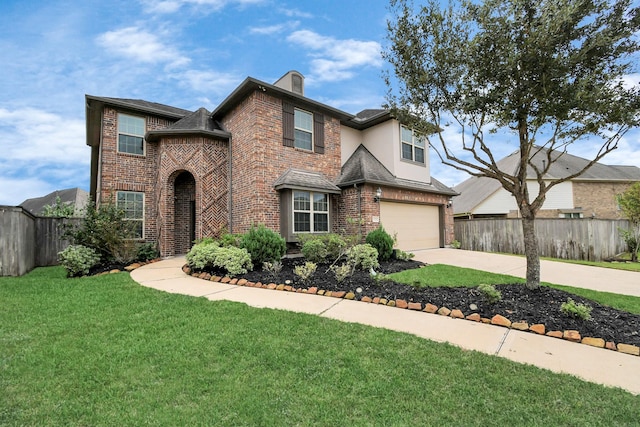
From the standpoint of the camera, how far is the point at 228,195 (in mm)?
11391

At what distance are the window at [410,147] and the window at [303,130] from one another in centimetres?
386

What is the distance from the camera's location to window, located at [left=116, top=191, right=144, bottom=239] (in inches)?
445

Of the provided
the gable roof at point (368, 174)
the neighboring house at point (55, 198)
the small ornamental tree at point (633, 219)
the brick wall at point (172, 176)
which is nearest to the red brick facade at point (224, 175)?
the brick wall at point (172, 176)

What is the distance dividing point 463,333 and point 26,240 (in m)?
11.4

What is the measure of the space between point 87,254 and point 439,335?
28.6 ft

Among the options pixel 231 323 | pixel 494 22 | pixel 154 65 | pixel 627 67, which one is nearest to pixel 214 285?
pixel 231 323

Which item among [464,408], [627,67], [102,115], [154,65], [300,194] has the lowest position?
[464,408]

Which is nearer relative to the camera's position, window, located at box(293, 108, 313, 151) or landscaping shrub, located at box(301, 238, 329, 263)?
landscaping shrub, located at box(301, 238, 329, 263)

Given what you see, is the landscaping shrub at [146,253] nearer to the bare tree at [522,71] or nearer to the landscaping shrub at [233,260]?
the landscaping shrub at [233,260]

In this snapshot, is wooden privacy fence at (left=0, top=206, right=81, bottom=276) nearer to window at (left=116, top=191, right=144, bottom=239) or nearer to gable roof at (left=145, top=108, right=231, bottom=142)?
window at (left=116, top=191, right=144, bottom=239)

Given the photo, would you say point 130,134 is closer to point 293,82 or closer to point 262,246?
point 293,82

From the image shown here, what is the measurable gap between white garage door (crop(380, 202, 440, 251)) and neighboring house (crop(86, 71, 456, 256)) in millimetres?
74

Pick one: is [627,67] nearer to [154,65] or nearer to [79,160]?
[154,65]

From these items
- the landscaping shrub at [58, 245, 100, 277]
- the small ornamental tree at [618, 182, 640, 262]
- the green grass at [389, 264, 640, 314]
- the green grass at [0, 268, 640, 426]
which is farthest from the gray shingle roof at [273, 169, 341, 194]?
the small ornamental tree at [618, 182, 640, 262]
